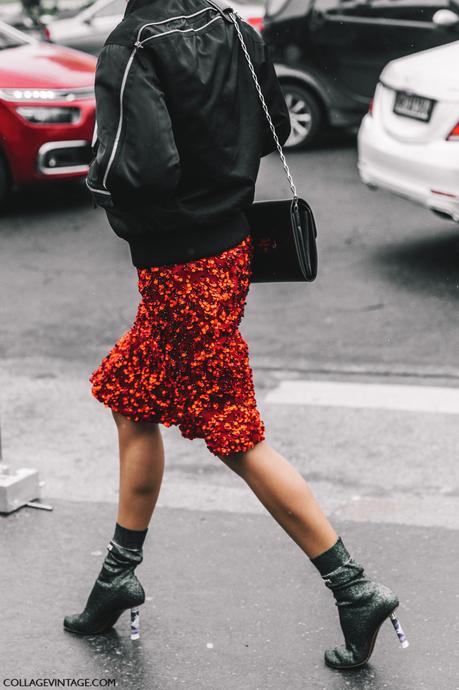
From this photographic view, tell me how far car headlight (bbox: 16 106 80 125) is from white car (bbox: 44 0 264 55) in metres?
5.13

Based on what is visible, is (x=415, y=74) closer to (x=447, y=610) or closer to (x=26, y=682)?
(x=447, y=610)

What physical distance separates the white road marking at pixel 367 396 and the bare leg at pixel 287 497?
210 centimetres

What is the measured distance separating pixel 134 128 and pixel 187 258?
15.1 inches

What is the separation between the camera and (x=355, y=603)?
3.06 meters

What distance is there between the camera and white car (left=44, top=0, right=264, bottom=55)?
13844mm

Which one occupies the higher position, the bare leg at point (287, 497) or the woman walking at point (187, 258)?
the woman walking at point (187, 258)

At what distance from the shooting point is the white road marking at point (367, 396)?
5.18m

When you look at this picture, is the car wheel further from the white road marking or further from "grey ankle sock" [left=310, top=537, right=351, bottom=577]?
"grey ankle sock" [left=310, top=537, right=351, bottom=577]

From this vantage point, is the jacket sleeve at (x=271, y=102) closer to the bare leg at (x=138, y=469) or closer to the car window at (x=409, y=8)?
the bare leg at (x=138, y=469)

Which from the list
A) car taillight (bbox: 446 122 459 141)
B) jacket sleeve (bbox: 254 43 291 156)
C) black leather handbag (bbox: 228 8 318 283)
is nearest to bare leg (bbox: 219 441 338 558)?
black leather handbag (bbox: 228 8 318 283)

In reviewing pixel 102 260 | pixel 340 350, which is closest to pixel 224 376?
pixel 340 350

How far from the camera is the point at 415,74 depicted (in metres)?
7.34

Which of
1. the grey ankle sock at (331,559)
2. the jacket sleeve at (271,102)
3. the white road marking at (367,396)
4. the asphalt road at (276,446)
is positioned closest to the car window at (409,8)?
the asphalt road at (276,446)

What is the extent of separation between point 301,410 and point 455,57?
317cm
